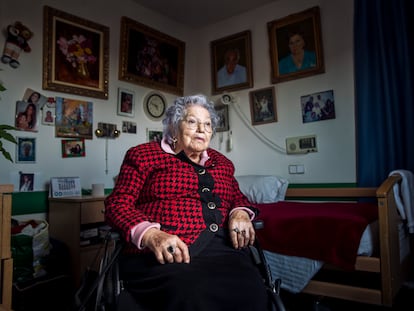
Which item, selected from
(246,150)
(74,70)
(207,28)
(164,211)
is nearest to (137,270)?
(164,211)

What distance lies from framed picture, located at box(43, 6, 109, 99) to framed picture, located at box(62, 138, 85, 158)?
16.5 inches

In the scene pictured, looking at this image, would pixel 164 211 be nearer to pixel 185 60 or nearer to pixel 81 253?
pixel 81 253

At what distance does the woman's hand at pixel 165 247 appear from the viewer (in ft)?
3.68

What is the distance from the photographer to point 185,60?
3.92 m

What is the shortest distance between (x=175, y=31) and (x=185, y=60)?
342 millimetres

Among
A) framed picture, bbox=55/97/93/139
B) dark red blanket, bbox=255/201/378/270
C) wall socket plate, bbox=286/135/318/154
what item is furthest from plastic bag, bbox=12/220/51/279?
wall socket plate, bbox=286/135/318/154

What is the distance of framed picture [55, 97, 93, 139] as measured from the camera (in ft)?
8.93

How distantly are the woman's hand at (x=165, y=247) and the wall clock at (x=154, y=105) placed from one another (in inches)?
95.5

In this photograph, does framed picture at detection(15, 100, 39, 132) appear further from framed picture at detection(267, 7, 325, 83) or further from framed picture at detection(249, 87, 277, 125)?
framed picture at detection(267, 7, 325, 83)

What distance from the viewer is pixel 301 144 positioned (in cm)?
315

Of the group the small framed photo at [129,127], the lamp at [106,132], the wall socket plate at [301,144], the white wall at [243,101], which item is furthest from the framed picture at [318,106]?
the lamp at [106,132]

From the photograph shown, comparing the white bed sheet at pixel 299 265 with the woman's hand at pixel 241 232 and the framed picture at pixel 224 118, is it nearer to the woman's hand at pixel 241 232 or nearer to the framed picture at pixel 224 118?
the woman's hand at pixel 241 232

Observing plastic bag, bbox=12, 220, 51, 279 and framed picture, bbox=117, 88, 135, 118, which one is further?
framed picture, bbox=117, 88, 135, 118

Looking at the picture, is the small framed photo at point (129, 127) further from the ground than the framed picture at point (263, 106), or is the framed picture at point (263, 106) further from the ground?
the framed picture at point (263, 106)
